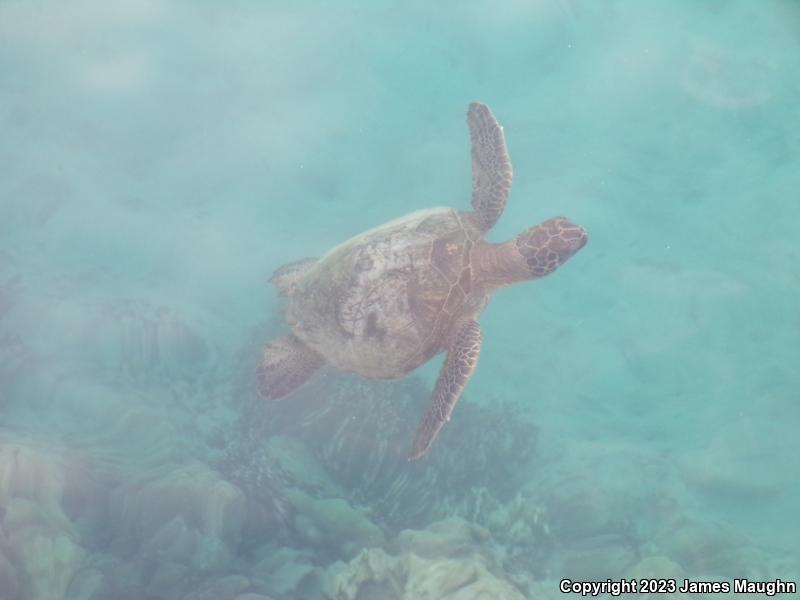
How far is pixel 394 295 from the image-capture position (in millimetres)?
5262

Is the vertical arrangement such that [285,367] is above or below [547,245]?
below

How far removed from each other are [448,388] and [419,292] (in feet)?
3.38

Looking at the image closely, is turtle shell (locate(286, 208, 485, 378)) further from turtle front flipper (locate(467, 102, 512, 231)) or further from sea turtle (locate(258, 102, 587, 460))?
turtle front flipper (locate(467, 102, 512, 231))

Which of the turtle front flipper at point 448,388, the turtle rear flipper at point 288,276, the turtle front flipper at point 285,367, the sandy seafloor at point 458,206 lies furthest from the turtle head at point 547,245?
the sandy seafloor at point 458,206

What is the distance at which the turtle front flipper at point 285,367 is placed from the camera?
6148 mm

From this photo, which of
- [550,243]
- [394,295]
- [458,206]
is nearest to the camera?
[550,243]

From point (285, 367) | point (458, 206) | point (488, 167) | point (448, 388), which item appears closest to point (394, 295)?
point (448, 388)

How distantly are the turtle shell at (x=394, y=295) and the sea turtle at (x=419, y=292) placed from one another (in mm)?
10

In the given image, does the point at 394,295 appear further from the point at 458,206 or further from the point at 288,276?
the point at 458,206

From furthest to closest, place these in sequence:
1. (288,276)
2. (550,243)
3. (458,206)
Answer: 1. (458,206)
2. (288,276)
3. (550,243)

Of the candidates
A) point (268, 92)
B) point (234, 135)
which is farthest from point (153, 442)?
point (268, 92)

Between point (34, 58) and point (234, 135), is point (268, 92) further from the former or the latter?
point (34, 58)

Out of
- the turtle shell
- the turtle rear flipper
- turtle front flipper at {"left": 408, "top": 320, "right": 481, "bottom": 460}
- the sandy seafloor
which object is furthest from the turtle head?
the sandy seafloor

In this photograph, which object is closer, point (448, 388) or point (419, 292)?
point (448, 388)
